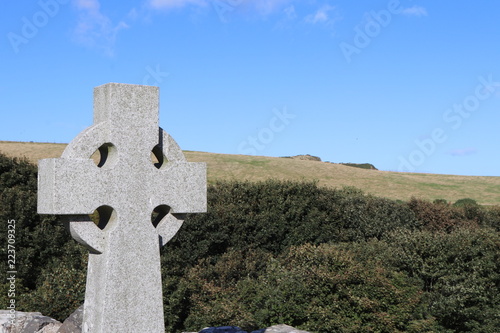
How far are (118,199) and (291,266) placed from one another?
1763 centimetres

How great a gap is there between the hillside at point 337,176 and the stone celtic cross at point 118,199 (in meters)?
52.7

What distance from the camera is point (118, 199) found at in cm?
732

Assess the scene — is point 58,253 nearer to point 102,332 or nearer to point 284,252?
point 284,252

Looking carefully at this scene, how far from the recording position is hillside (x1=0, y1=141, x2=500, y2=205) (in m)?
64.7

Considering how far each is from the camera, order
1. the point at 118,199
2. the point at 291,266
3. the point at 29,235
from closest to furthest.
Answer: the point at 118,199 → the point at 291,266 → the point at 29,235

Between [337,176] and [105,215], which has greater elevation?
[337,176]

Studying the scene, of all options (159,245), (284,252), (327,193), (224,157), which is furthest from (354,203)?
(224,157)

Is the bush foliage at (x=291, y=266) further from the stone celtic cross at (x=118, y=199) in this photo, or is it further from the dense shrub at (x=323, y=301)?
the stone celtic cross at (x=118, y=199)

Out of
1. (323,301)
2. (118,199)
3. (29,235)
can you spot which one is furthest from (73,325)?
(29,235)

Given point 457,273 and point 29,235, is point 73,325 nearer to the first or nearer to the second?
point 29,235

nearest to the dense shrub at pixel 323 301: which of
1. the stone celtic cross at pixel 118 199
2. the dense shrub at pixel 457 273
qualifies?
the dense shrub at pixel 457 273

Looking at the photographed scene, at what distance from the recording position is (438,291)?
958 inches

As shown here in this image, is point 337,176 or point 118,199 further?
point 337,176

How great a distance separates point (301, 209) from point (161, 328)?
82.7 feet
